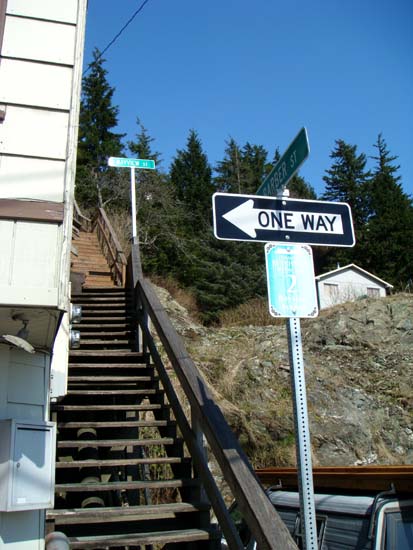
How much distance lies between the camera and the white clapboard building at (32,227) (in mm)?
3422

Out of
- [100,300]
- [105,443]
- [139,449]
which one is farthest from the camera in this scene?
[100,300]

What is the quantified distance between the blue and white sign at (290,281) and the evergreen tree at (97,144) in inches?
1027

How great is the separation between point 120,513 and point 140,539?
1.17ft

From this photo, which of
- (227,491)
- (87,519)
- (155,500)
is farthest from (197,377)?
(227,491)

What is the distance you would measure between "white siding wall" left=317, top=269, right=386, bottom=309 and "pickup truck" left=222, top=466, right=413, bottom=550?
22022mm

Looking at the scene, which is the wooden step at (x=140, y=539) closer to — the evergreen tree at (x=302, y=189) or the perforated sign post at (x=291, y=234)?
the perforated sign post at (x=291, y=234)

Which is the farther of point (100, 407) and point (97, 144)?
point (97, 144)

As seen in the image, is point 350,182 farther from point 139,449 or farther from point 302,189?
point 139,449

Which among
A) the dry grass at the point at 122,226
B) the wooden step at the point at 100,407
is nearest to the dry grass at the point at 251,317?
the dry grass at the point at 122,226

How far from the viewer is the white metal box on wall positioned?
3.47m

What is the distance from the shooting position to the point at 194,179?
39688 millimetres

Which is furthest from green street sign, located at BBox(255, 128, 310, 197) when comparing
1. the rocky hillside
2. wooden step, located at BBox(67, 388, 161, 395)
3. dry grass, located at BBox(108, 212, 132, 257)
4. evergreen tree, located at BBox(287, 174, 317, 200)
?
evergreen tree, located at BBox(287, 174, 317, 200)

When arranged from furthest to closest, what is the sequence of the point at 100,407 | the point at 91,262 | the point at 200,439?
the point at 91,262, the point at 100,407, the point at 200,439

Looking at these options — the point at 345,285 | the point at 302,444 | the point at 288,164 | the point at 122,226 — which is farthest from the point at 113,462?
the point at 345,285
